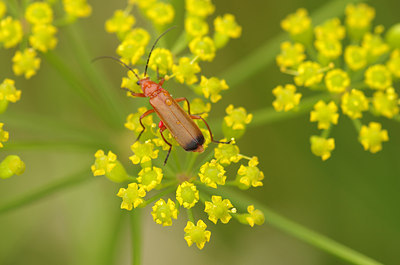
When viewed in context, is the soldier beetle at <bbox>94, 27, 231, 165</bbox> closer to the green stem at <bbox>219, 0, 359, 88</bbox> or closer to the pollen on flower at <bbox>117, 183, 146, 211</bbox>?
the pollen on flower at <bbox>117, 183, 146, 211</bbox>

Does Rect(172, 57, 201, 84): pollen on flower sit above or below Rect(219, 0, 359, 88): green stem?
above

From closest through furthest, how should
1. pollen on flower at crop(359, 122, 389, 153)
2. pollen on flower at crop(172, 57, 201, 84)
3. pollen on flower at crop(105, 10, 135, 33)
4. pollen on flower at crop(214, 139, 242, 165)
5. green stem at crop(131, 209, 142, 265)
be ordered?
pollen on flower at crop(214, 139, 242, 165) → green stem at crop(131, 209, 142, 265) → pollen on flower at crop(172, 57, 201, 84) → pollen on flower at crop(359, 122, 389, 153) → pollen on flower at crop(105, 10, 135, 33)

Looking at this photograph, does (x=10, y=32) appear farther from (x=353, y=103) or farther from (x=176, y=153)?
(x=353, y=103)

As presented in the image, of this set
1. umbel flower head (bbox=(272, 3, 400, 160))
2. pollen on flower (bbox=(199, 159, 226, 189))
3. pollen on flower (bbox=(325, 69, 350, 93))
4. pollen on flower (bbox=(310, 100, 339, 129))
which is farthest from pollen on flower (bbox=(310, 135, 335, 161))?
pollen on flower (bbox=(199, 159, 226, 189))

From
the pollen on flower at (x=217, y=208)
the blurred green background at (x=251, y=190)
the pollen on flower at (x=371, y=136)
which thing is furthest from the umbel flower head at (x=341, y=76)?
the blurred green background at (x=251, y=190)

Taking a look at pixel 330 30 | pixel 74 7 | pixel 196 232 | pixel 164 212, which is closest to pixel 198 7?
pixel 74 7

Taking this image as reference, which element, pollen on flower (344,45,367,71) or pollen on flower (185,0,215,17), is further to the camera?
pollen on flower (185,0,215,17)
